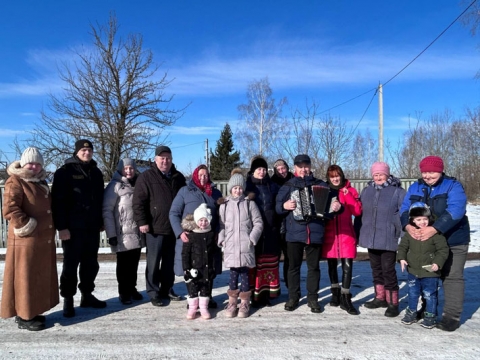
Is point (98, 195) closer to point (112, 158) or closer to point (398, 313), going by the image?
point (398, 313)

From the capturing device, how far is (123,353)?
3393 mm

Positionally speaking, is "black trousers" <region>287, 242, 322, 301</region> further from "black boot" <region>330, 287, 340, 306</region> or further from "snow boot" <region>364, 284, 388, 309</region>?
"snow boot" <region>364, 284, 388, 309</region>

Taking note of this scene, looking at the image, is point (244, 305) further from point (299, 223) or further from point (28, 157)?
point (28, 157)

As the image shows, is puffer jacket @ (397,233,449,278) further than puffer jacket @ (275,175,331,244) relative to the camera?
No

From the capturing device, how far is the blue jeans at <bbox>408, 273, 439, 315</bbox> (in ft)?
13.1

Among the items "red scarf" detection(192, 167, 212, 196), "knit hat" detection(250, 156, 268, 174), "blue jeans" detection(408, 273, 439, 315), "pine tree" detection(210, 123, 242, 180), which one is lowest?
"blue jeans" detection(408, 273, 439, 315)

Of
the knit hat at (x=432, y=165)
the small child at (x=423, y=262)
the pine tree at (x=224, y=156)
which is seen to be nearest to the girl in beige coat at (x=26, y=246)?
the small child at (x=423, y=262)

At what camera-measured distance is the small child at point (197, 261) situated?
4.31m

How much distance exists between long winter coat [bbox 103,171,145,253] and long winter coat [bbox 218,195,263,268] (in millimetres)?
1242

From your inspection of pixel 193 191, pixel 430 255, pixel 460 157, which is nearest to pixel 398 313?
pixel 430 255

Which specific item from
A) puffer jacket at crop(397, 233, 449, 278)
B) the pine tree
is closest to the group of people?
puffer jacket at crop(397, 233, 449, 278)

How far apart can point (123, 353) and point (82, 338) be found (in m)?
0.65

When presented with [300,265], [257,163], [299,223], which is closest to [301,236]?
[299,223]

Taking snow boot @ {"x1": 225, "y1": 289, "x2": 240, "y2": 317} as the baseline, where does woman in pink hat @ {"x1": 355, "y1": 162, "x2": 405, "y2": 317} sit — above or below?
above
